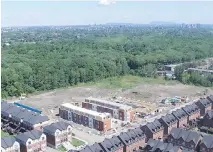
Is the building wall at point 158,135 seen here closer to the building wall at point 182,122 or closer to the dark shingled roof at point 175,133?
the dark shingled roof at point 175,133

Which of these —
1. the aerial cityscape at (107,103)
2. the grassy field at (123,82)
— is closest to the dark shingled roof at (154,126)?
the aerial cityscape at (107,103)

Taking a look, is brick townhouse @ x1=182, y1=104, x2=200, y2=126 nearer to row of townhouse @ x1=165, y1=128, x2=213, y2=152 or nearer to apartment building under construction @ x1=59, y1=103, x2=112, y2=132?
row of townhouse @ x1=165, y1=128, x2=213, y2=152

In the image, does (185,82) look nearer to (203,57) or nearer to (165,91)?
(165,91)

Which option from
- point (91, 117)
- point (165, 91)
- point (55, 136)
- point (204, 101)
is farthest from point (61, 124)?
point (165, 91)

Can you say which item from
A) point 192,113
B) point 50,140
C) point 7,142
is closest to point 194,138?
point 192,113

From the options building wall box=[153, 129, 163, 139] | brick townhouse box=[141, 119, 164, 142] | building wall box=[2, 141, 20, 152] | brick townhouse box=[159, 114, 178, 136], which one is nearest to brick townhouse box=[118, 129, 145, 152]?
brick townhouse box=[141, 119, 164, 142]

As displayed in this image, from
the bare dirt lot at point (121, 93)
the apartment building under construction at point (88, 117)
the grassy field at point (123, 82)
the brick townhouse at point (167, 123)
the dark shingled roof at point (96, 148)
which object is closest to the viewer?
the dark shingled roof at point (96, 148)

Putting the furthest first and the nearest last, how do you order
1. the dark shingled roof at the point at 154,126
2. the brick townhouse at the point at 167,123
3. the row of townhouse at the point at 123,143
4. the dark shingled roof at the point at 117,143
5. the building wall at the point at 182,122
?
the building wall at the point at 182,122, the brick townhouse at the point at 167,123, the dark shingled roof at the point at 154,126, the dark shingled roof at the point at 117,143, the row of townhouse at the point at 123,143
